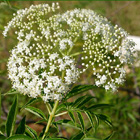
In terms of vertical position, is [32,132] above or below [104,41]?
below

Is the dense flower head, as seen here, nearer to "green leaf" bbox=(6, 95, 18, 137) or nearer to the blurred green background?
"green leaf" bbox=(6, 95, 18, 137)

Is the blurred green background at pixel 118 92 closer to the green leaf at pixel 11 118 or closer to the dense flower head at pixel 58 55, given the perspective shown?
the dense flower head at pixel 58 55

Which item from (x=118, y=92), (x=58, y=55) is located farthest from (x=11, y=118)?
(x=118, y=92)

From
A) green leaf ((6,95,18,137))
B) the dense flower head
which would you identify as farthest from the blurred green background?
green leaf ((6,95,18,137))

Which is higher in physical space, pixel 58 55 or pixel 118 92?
pixel 118 92

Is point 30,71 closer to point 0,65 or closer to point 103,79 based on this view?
point 103,79

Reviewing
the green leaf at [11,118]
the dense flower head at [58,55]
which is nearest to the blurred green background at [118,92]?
the dense flower head at [58,55]

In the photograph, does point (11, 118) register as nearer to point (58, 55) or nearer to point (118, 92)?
point (58, 55)

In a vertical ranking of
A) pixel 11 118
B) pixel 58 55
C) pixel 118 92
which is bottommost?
pixel 11 118

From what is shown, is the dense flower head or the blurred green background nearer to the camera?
the dense flower head

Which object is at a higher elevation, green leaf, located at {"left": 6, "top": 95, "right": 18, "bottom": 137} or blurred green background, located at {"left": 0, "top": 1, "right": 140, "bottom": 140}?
blurred green background, located at {"left": 0, "top": 1, "right": 140, "bottom": 140}

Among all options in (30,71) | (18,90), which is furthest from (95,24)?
(18,90)
